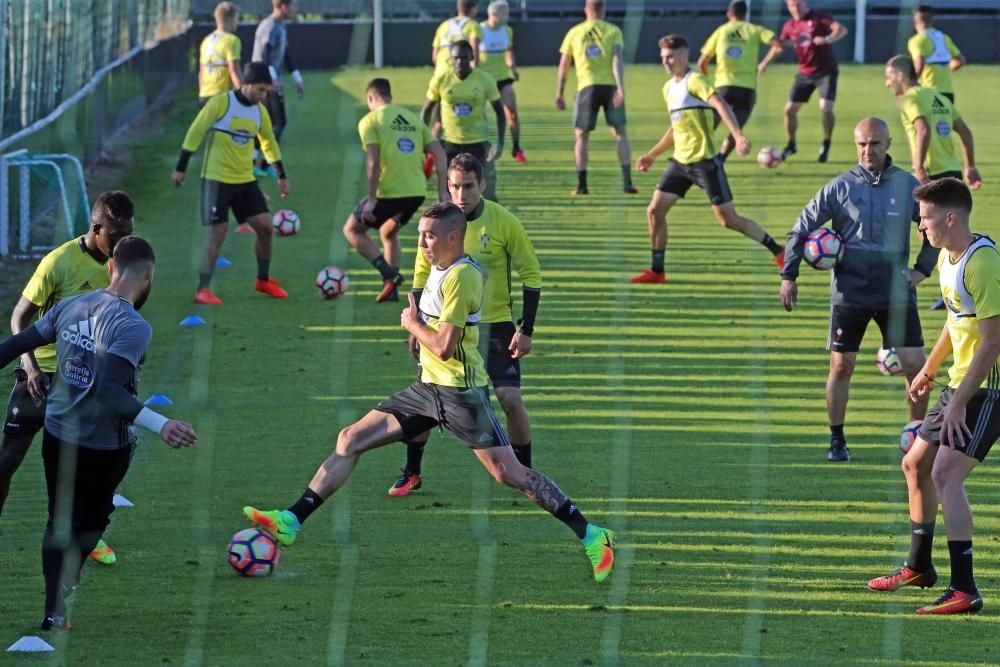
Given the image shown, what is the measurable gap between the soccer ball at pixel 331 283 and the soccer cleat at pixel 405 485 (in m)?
5.14

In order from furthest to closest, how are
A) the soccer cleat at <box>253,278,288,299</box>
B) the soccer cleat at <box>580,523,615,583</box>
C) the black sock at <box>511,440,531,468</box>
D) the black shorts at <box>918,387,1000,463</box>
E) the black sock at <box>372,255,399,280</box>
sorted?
1. the soccer cleat at <box>253,278,288,299</box>
2. the black sock at <box>372,255,399,280</box>
3. the black sock at <box>511,440,531,468</box>
4. the soccer cleat at <box>580,523,615,583</box>
5. the black shorts at <box>918,387,1000,463</box>

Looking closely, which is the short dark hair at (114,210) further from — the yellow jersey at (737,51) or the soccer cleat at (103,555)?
the yellow jersey at (737,51)

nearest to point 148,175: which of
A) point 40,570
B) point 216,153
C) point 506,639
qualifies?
point 216,153

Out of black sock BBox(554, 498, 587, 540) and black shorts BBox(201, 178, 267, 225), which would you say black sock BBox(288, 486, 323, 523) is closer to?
black sock BBox(554, 498, 587, 540)

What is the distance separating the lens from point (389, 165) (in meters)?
13.0

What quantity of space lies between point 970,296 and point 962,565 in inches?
45.9

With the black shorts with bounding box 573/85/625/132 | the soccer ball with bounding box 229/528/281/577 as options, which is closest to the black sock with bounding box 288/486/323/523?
the soccer ball with bounding box 229/528/281/577

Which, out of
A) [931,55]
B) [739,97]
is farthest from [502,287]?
[931,55]

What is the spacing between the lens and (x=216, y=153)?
1289 cm

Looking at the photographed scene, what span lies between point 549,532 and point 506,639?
5.06ft

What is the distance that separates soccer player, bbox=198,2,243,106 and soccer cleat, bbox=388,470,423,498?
1003 cm

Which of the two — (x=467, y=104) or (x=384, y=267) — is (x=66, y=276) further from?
(x=467, y=104)

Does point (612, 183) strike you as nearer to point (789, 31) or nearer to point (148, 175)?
point (789, 31)

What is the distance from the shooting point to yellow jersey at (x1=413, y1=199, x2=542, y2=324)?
8320 millimetres
